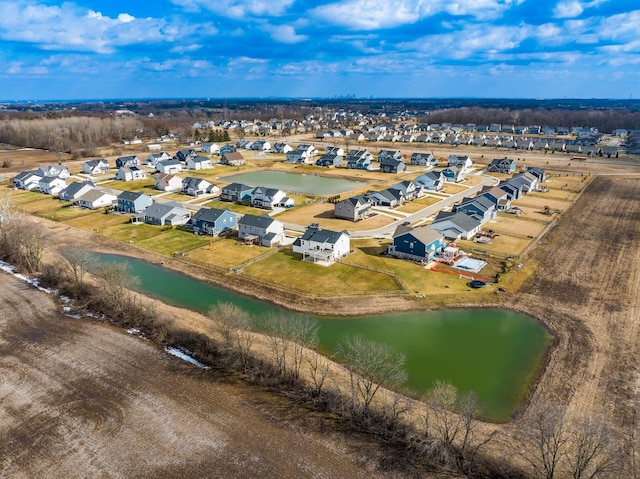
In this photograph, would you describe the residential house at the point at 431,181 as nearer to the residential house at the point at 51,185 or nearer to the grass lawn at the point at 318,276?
the grass lawn at the point at 318,276

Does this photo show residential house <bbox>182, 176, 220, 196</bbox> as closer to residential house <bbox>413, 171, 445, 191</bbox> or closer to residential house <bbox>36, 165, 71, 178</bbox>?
residential house <bbox>36, 165, 71, 178</bbox>

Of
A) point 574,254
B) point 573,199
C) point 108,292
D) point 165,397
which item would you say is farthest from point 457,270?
point 573,199

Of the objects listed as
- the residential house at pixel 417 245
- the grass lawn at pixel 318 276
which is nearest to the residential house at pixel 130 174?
the grass lawn at pixel 318 276

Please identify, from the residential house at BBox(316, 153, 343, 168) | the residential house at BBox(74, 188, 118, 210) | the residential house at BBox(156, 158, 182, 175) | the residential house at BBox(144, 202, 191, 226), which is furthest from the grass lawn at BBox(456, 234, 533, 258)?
the residential house at BBox(156, 158, 182, 175)

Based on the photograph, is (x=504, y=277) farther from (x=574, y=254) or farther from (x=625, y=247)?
(x=625, y=247)

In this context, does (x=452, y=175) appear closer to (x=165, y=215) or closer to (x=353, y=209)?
(x=353, y=209)

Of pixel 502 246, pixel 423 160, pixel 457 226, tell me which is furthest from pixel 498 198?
pixel 423 160
